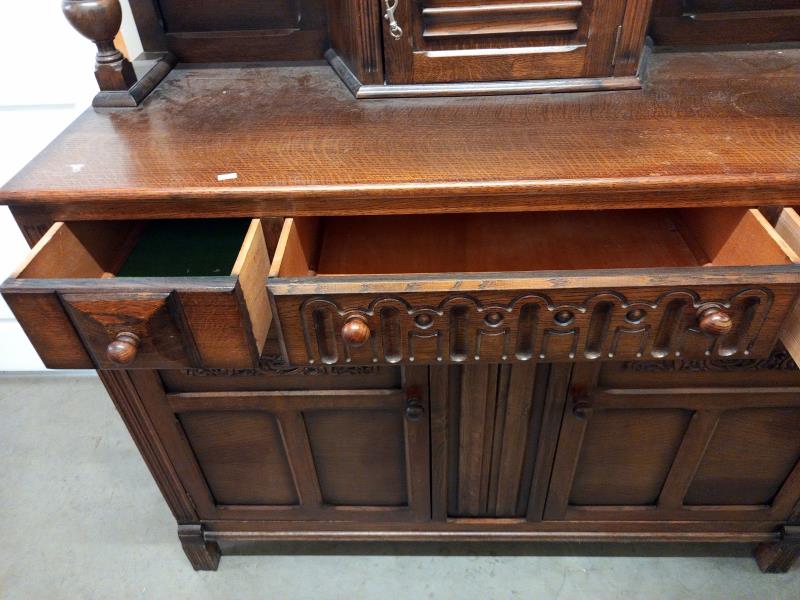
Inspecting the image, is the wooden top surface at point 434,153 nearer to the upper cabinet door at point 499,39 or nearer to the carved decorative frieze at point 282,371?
the upper cabinet door at point 499,39

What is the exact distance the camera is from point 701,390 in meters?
0.77

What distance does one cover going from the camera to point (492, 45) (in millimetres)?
787

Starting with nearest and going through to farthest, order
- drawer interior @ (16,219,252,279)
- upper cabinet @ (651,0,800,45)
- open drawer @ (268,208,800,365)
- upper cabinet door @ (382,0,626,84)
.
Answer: open drawer @ (268,208,800,365) < drawer interior @ (16,219,252,279) < upper cabinet door @ (382,0,626,84) < upper cabinet @ (651,0,800,45)

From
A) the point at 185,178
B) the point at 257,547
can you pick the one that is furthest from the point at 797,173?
the point at 257,547

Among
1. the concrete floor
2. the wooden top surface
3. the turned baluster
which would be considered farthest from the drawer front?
the concrete floor

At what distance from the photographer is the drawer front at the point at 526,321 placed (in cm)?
56

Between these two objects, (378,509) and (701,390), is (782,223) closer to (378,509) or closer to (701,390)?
(701,390)

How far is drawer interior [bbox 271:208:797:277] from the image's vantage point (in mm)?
755

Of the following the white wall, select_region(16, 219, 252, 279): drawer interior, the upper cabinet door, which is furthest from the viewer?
the white wall

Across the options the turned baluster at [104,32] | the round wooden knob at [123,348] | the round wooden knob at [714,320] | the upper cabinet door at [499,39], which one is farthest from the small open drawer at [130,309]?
the round wooden knob at [714,320]

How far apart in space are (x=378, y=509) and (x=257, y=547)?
0.32m

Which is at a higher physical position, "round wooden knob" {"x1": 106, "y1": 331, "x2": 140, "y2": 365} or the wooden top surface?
the wooden top surface

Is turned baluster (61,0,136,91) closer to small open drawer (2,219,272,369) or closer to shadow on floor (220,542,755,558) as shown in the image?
small open drawer (2,219,272,369)

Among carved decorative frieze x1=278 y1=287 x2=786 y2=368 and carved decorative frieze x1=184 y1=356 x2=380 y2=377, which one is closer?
carved decorative frieze x1=278 y1=287 x2=786 y2=368
